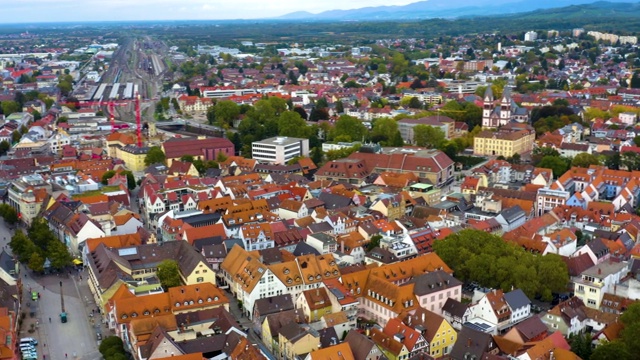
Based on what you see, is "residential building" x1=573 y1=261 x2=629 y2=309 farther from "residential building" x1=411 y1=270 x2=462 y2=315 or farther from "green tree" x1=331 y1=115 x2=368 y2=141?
"green tree" x1=331 y1=115 x2=368 y2=141

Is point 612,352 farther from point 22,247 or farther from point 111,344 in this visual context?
point 22,247

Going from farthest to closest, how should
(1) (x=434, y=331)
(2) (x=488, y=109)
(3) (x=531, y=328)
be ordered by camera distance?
(2) (x=488, y=109), (3) (x=531, y=328), (1) (x=434, y=331)

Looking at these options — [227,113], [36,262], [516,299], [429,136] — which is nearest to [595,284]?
[516,299]

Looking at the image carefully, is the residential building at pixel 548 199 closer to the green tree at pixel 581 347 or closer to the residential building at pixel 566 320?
the residential building at pixel 566 320

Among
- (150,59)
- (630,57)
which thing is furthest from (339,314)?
(150,59)

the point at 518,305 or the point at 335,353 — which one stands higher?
the point at 335,353

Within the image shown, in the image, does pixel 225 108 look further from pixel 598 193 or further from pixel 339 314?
pixel 339 314

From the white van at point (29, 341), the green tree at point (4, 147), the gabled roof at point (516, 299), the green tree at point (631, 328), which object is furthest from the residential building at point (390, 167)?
the green tree at point (4, 147)
